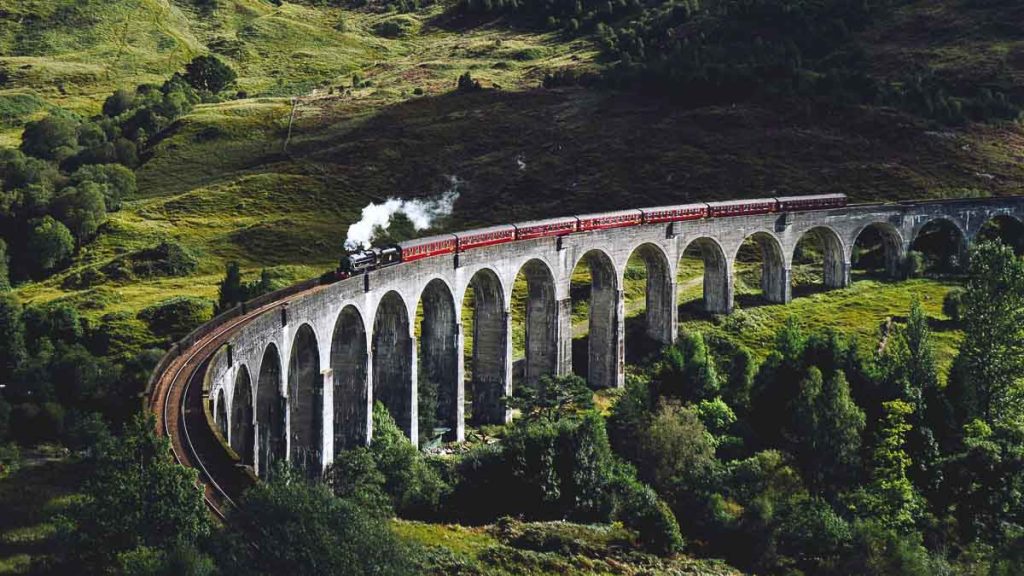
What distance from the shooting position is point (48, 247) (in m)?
109

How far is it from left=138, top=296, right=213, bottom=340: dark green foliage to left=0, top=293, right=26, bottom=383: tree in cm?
873

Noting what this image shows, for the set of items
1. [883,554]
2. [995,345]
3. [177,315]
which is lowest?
[883,554]

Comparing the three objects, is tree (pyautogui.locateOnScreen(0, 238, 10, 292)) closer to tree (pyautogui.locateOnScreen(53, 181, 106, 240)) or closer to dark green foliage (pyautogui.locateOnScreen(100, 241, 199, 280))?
tree (pyautogui.locateOnScreen(53, 181, 106, 240))

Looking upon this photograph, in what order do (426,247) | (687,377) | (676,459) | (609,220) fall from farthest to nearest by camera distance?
1. (609,220)
2. (687,377)
3. (426,247)
4. (676,459)

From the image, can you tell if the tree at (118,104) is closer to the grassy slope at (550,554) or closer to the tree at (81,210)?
the tree at (81,210)

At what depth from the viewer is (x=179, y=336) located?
81938mm

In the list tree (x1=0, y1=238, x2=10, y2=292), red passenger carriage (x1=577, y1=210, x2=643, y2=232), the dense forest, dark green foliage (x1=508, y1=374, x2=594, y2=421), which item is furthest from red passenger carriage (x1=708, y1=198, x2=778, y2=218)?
tree (x1=0, y1=238, x2=10, y2=292)

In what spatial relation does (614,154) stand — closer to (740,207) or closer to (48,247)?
(740,207)

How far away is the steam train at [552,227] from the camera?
62.8 metres

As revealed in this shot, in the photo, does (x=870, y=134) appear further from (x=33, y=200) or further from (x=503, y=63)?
(x=33, y=200)

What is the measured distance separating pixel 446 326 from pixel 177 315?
27.7m

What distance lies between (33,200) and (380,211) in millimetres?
36548

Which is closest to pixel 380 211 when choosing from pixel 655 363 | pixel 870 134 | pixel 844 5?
pixel 655 363

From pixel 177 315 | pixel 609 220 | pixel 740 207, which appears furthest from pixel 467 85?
pixel 609 220
